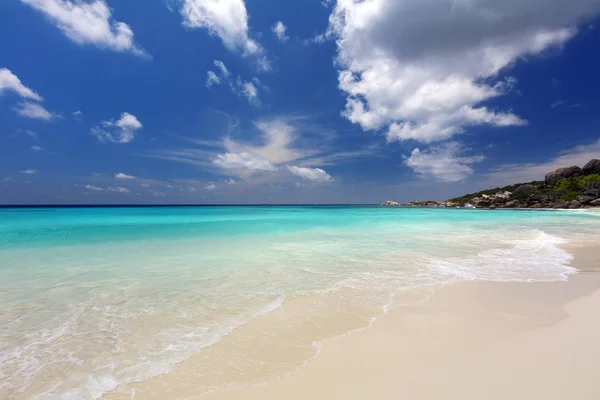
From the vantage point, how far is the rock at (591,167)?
70562 mm

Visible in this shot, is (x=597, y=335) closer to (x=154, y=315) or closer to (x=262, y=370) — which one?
(x=262, y=370)

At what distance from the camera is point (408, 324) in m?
3.77

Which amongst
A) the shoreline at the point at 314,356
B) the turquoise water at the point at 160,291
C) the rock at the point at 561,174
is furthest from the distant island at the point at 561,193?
the shoreline at the point at 314,356

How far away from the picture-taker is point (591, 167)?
234ft

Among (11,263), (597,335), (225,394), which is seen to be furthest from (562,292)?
(11,263)

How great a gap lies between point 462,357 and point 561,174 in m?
102

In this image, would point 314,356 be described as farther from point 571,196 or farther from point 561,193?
point 561,193

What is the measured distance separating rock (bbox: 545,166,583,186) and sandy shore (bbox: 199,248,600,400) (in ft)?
321

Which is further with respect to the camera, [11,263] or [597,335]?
[11,263]

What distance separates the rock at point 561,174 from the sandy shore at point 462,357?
9772 centimetres

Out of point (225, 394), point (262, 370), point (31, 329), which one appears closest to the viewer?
point (225, 394)

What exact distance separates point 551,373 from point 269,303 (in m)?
3.60

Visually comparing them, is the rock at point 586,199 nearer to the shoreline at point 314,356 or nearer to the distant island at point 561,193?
the distant island at point 561,193

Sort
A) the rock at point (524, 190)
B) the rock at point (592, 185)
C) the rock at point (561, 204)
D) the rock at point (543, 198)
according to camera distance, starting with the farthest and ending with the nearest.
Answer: the rock at point (524, 190) < the rock at point (543, 198) < the rock at point (561, 204) < the rock at point (592, 185)
